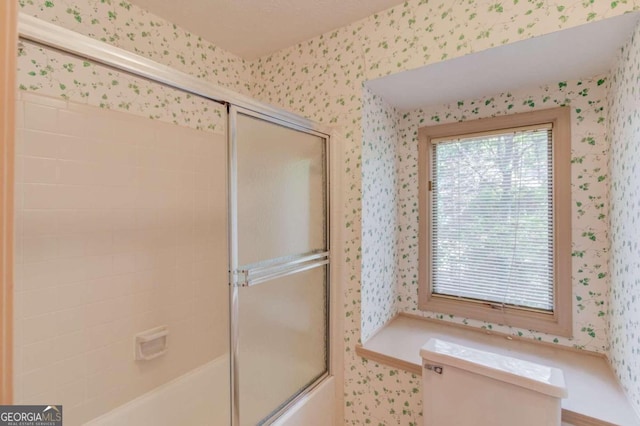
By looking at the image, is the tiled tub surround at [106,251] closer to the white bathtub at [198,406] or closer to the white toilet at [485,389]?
the white bathtub at [198,406]

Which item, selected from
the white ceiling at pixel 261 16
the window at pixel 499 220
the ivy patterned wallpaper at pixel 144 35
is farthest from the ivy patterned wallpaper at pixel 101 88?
the window at pixel 499 220

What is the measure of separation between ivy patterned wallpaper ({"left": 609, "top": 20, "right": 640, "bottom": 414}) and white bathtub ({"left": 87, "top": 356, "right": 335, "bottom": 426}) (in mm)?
1284

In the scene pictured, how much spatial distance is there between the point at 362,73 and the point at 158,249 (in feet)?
4.75

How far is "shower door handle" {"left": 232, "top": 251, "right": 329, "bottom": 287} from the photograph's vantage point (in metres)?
1.13

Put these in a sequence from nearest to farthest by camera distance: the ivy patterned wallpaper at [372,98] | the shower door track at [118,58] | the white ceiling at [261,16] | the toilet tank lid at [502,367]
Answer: the shower door track at [118,58] < the toilet tank lid at [502,367] < the ivy patterned wallpaper at [372,98] < the white ceiling at [261,16]

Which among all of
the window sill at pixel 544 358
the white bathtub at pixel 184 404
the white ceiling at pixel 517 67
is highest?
the white ceiling at pixel 517 67

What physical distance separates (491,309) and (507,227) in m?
0.49

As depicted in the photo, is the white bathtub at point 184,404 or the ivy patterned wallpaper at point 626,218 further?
the white bathtub at point 184,404

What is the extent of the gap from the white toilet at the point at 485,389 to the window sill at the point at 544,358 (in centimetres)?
16

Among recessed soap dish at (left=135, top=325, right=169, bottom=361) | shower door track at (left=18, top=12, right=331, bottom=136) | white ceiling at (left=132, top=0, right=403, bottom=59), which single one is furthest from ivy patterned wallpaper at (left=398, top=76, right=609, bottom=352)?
recessed soap dish at (left=135, top=325, right=169, bottom=361)

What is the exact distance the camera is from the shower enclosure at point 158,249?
116 centimetres

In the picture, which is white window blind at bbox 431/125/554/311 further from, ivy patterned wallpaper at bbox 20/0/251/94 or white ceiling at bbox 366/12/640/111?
ivy patterned wallpaper at bbox 20/0/251/94

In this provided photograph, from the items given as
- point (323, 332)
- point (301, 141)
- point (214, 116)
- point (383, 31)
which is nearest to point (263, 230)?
point (301, 141)

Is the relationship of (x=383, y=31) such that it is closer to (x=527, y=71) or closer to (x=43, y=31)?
(x=527, y=71)
